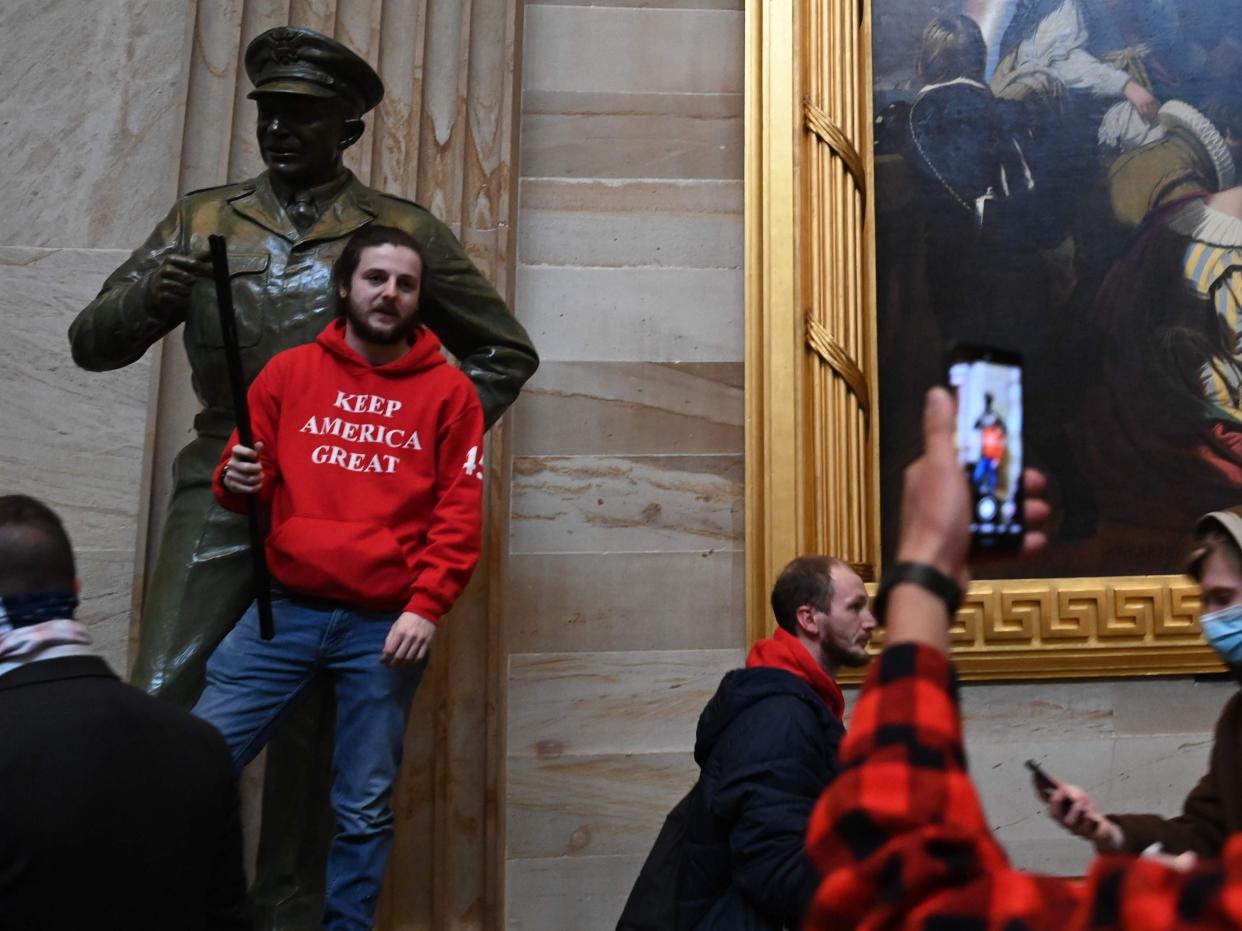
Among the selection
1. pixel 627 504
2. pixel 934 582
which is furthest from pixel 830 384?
pixel 934 582

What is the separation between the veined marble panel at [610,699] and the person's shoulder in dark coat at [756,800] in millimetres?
1732

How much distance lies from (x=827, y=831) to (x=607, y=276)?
14.5 ft

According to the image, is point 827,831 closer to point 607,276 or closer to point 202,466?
point 202,466

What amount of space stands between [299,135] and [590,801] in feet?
8.03

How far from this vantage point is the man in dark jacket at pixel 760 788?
3.19 metres

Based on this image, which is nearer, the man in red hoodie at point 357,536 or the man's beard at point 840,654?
the man in red hoodie at point 357,536

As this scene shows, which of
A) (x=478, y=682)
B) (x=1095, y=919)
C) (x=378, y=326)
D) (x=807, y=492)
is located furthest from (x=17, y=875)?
(x=807, y=492)

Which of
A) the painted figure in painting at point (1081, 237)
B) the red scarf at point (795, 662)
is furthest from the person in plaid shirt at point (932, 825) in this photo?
the painted figure in painting at point (1081, 237)

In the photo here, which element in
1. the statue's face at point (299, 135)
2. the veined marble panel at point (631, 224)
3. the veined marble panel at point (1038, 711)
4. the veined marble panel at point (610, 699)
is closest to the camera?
the statue's face at point (299, 135)

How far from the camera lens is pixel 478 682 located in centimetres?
496

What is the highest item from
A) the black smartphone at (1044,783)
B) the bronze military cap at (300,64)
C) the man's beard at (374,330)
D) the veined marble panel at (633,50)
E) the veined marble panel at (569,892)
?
the veined marble panel at (633,50)

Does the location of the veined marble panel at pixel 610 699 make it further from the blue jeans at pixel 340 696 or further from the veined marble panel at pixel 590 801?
the blue jeans at pixel 340 696

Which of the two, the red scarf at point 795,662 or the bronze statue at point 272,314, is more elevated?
the bronze statue at point 272,314

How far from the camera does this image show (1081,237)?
5.76 metres
